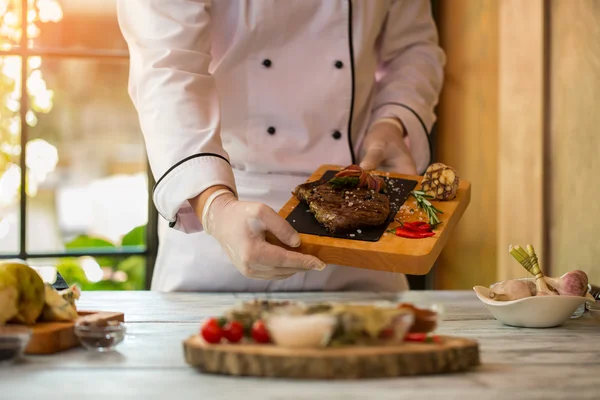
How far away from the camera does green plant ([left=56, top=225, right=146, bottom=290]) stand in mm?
3289

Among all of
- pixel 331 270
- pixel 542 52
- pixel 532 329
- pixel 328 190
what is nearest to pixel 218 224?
pixel 328 190

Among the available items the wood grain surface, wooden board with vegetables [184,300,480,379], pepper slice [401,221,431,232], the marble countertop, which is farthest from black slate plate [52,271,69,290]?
the wood grain surface

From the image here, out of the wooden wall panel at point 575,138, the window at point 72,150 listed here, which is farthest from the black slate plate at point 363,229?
the window at point 72,150

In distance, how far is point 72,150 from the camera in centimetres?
326

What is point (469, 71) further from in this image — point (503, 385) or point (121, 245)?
point (503, 385)

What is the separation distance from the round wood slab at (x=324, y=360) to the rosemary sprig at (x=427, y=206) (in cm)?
58

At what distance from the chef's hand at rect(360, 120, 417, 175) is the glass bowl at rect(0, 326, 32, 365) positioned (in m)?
1.11

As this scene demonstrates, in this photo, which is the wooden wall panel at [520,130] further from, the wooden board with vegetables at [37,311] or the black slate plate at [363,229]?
the wooden board with vegetables at [37,311]

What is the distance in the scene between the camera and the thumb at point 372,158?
6.26 ft

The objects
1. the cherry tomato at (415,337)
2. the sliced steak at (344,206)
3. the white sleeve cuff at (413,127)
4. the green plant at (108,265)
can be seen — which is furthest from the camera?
the green plant at (108,265)

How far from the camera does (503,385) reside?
97 cm

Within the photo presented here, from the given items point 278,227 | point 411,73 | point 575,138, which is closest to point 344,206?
point 278,227

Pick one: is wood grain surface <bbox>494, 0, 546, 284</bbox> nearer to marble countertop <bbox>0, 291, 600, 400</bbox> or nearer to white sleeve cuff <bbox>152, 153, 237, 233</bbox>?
marble countertop <bbox>0, 291, 600, 400</bbox>

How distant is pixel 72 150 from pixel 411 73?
1664mm
